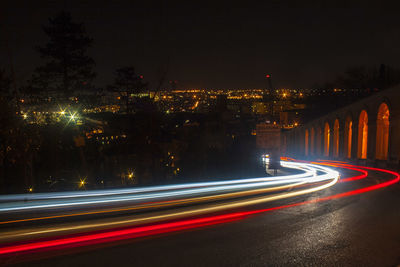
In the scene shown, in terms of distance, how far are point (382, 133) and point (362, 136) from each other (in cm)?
569

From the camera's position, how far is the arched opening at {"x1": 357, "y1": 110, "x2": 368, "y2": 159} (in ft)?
124

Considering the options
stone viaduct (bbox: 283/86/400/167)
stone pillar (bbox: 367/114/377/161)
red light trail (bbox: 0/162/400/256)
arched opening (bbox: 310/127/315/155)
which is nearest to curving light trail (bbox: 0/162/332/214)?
red light trail (bbox: 0/162/400/256)

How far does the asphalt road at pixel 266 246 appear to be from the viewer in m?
5.27

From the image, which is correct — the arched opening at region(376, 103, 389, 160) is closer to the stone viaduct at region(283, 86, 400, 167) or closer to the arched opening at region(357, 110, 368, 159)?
the stone viaduct at region(283, 86, 400, 167)

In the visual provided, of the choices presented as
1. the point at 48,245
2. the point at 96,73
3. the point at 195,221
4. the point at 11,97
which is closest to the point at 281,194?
the point at 195,221

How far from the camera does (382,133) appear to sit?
107 ft

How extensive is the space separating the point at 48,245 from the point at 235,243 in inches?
132

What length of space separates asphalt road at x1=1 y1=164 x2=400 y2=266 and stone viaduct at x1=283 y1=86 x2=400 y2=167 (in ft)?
70.1

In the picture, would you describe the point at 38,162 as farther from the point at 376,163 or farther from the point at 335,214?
the point at 376,163

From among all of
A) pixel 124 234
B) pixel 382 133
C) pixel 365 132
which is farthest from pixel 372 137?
pixel 124 234

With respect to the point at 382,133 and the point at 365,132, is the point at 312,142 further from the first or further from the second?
the point at 382,133

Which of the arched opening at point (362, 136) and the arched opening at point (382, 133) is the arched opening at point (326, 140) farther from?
the arched opening at point (382, 133)

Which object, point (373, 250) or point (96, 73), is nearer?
point (373, 250)

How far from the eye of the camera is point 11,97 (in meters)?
17.0
